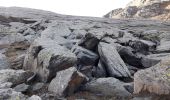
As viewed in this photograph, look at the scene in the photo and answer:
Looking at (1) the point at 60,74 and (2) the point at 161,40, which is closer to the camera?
(1) the point at 60,74

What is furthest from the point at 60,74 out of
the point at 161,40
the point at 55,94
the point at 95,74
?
the point at 161,40

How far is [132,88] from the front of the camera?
14000mm

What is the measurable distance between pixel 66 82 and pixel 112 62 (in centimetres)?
487

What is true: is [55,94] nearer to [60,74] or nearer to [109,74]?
[60,74]

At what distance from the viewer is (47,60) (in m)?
15.4

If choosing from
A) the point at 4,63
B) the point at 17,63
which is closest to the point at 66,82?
the point at 17,63

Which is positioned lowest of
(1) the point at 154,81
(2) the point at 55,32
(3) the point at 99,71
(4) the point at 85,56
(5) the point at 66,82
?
(3) the point at 99,71

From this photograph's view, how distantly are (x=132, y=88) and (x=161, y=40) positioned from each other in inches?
532

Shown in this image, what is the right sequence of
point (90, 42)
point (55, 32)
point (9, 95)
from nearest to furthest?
1. point (9, 95)
2. point (90, 42)
3. point (55, 32)

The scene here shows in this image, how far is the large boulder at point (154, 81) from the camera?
11.6 meters

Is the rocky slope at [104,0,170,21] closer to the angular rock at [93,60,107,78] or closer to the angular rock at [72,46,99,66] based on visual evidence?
the angular rock at [72,46,99,66]

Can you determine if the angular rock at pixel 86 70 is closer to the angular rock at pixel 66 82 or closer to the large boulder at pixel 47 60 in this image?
the large boulder at pixel 47 60

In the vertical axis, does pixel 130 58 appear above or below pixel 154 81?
below

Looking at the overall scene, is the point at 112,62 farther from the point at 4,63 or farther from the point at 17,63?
the point at 4,63
